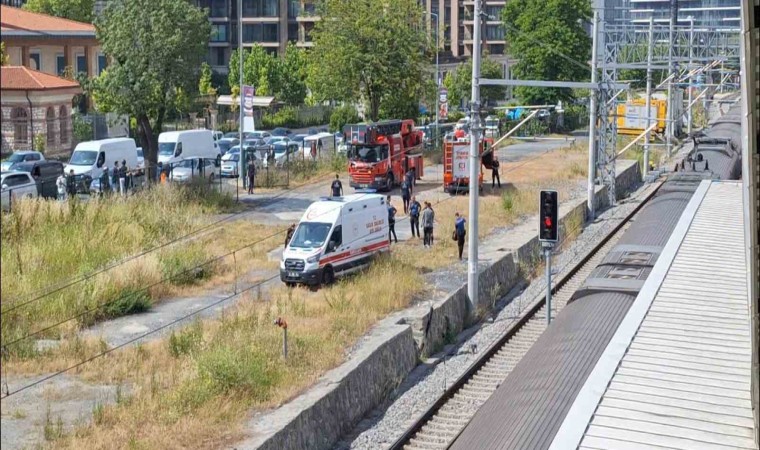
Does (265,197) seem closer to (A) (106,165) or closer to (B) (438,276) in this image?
(A) (106,165)

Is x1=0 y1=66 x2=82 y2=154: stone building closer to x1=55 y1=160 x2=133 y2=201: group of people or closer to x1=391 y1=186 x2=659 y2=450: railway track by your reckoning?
x1=55 y1=160 x2=133 y2=201: group of people

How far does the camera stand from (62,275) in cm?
2298

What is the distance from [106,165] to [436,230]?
13995mm

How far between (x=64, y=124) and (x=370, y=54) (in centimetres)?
1465

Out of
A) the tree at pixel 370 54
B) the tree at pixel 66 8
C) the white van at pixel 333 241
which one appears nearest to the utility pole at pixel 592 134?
the white van at pixel 333 241

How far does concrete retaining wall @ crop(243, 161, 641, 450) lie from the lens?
1457 cm

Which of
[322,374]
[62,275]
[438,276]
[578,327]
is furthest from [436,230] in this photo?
[578,327]

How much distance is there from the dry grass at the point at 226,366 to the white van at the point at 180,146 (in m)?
20.5

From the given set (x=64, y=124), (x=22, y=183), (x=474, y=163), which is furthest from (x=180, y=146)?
(x=474, y=163)

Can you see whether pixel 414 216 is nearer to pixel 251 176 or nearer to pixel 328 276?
pixel 328 276

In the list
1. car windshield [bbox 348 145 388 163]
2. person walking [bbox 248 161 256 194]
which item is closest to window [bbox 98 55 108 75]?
person walking [bbox 248 161 256 194]

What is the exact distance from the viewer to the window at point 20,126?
4300cm

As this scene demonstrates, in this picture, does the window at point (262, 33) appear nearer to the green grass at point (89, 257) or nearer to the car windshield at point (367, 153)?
the car windshield at point (367, 153)

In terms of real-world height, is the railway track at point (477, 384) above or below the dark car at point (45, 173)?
below
